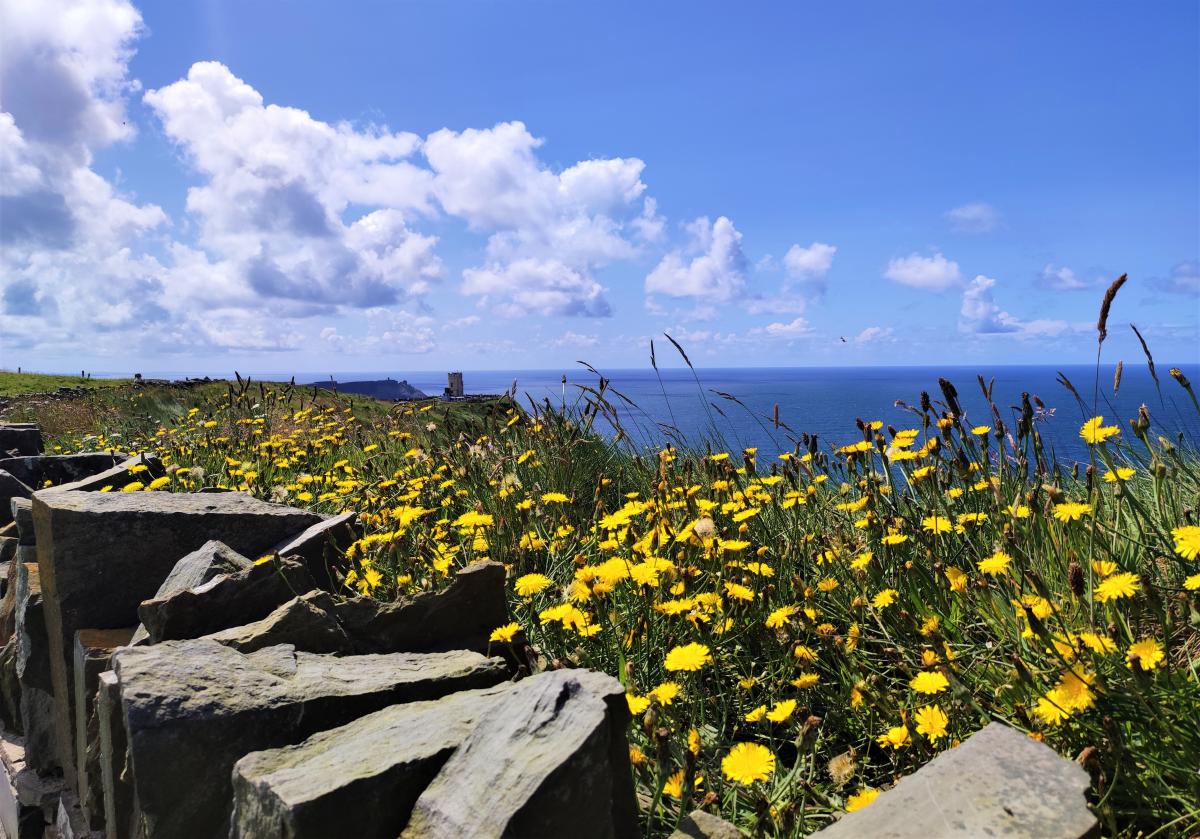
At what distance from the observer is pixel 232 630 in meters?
2.68

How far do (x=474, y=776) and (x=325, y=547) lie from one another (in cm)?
239

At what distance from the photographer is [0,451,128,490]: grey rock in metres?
6.66

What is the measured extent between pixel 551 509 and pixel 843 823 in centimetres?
292

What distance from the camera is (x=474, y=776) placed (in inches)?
63.7

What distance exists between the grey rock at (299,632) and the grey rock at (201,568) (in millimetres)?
433

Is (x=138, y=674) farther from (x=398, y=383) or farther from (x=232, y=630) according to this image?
(x=398, y=383)

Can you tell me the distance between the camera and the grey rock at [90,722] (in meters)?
2.81

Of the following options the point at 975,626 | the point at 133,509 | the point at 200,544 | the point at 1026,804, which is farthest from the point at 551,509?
the point at 1026,804

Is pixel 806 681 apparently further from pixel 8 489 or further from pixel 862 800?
pixel 8 489

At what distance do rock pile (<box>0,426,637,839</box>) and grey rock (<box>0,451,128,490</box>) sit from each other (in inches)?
113

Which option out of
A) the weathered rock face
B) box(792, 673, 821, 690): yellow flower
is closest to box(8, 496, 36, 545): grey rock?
the weathered rock face

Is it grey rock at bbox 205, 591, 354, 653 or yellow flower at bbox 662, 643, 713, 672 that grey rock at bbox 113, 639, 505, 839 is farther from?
yellow flower at bbox 662, 643, 713, 672

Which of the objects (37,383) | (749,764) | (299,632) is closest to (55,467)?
(299,632)

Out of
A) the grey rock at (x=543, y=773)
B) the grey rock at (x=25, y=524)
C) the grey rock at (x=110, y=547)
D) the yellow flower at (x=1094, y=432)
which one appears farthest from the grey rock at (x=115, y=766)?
the yellow flower at (x=1094, y=432)
